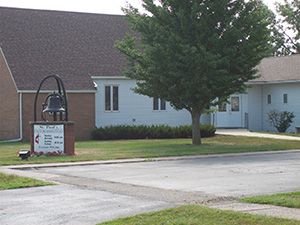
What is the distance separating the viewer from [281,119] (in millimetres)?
37531

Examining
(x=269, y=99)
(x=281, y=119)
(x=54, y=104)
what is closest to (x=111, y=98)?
(x=281, y=119)

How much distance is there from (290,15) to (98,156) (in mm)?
41281

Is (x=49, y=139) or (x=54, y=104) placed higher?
(x=54, y=104)

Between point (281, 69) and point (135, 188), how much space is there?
29.9 meters

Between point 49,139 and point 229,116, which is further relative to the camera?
point 229,116

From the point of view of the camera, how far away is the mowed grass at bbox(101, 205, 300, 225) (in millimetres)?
7803

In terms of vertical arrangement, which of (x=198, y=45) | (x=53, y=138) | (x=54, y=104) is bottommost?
(x=53, y=138)

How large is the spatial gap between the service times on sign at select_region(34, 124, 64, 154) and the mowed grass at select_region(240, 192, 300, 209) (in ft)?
40.5

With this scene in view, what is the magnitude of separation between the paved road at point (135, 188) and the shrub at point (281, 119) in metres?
19.0

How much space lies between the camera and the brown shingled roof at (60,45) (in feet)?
108

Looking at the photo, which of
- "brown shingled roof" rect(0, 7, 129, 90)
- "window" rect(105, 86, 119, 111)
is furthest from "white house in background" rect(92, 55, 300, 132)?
"brown shingled roof" rect(0, 7, 129, 90)

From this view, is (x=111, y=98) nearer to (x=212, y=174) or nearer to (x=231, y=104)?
(x=231, y=104)

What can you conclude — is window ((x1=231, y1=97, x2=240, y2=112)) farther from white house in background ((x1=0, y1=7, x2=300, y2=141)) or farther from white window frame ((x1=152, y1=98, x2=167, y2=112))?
white window frame ((x1=152, y1=98, x2=167, y2=112))

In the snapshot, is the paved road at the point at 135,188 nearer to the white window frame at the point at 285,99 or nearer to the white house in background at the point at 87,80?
the white house in background at the point at 87,80
